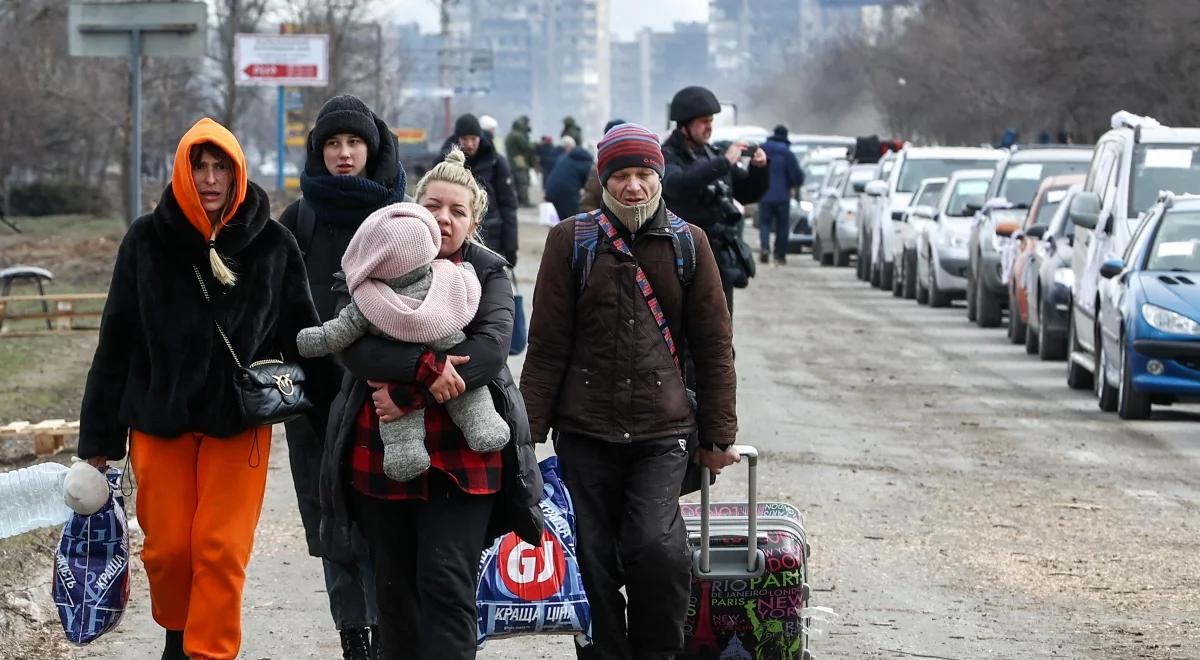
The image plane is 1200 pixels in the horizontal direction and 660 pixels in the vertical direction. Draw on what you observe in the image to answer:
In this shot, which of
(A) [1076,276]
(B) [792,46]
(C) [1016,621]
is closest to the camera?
(C) [1016,621]

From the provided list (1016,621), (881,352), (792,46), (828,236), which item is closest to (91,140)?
(828,236)

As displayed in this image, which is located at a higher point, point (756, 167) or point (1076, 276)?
point (756, 167)

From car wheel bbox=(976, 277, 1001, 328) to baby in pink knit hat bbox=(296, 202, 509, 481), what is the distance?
57.2 ft

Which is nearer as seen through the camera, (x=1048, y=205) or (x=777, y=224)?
(x=1048, y=205)

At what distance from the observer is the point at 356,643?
6793 millimetres

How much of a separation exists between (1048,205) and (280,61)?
20837 millimetres

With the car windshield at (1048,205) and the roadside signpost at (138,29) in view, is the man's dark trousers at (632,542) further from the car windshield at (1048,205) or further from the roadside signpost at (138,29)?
the car windshield at (1048,205)

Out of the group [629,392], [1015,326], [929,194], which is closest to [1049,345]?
[1015,326]

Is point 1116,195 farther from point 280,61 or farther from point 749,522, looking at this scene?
point 280,61

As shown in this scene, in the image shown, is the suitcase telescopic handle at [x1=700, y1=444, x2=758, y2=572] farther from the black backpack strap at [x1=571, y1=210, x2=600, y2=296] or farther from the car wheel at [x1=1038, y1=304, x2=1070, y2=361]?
the car wheel at [x1=1038, y1=304, x2=1070, y2=361]

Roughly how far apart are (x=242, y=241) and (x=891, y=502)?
17.6 feet

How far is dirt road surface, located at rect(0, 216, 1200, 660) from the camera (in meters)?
7.76

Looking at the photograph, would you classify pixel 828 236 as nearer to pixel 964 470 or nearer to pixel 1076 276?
pixel 1076 276

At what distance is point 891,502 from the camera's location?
35.8 feet
